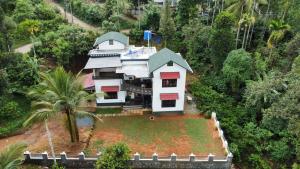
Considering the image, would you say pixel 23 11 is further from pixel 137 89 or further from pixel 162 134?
pixel 162 134

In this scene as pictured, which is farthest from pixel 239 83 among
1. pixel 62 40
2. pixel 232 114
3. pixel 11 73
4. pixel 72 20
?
pixel 72 20

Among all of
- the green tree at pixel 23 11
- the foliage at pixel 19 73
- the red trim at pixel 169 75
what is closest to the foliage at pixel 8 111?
the foliage at pixel 19 73

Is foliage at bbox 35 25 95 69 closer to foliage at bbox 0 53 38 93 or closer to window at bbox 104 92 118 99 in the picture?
foliage at bbox 0 53 38 93

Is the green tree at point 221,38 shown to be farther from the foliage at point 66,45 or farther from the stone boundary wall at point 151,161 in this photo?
the foliage at point 66,45

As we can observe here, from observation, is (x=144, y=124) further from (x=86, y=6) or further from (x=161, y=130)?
(x=86, y=6)

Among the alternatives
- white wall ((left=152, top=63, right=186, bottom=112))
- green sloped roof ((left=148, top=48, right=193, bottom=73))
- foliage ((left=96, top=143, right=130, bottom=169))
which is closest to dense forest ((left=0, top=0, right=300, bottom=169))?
white wall ((left=152, top=63, right=186, bottom=112))

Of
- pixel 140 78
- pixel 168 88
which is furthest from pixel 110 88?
pixel 168 88
